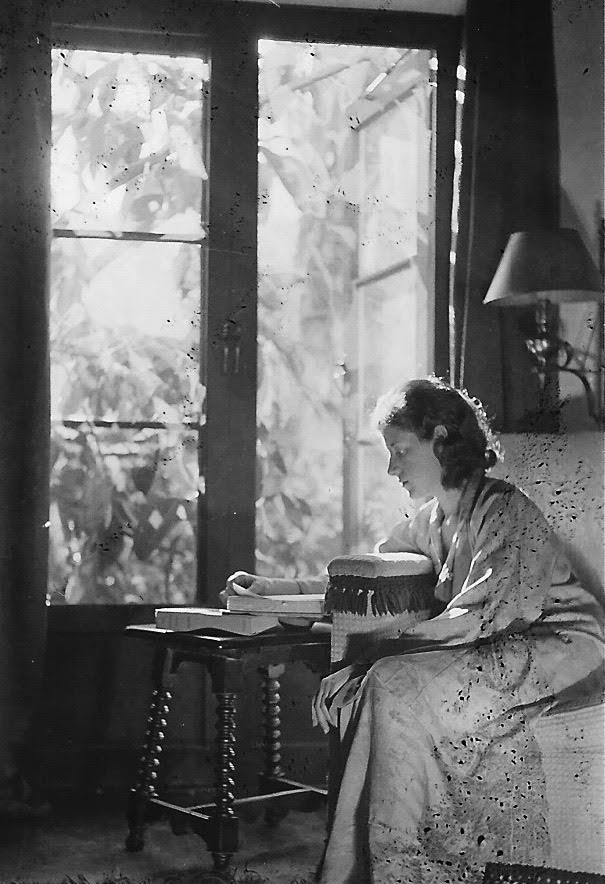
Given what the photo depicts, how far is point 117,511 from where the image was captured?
275 cm

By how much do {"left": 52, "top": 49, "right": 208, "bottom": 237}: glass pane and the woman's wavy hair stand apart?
0.91 meters

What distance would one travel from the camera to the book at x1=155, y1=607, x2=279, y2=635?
2.34 metres

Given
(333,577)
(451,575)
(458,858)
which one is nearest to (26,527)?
(333,577)

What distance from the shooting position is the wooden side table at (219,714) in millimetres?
2293

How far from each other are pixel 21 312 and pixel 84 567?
2.17 ft

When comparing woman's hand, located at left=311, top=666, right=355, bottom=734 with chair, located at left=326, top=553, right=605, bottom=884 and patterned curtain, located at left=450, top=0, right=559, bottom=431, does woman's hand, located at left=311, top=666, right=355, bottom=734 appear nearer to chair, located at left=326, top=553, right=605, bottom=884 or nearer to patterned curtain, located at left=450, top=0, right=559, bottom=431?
chair, located at left=326, top=553, right=605, bottom=884

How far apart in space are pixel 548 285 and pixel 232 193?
0.86m

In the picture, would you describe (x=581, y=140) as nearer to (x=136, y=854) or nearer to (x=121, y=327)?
(x=121, y=327)

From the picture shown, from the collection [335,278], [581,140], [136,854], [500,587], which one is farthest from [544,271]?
[136,854]

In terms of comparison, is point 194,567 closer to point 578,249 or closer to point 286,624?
point 286,624

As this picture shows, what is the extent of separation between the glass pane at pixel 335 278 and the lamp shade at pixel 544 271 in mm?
274

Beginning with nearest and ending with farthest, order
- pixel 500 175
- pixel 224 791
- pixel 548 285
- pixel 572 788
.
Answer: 1. pixel 572 788
2. pixel 224 791
3. pixel 548 285
4. pixel 500 175

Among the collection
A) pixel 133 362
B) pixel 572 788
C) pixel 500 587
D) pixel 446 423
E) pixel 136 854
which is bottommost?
pixel 136 854

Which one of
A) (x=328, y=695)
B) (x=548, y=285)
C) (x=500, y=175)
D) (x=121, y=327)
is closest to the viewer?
(x=328, y=695)
